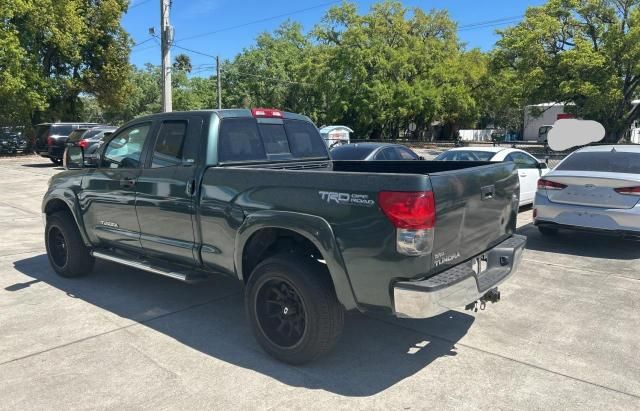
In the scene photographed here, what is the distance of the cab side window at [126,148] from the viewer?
5.27m

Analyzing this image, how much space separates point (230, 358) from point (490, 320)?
97.4 inches

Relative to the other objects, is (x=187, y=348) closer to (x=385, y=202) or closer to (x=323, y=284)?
(x=323, y=284)

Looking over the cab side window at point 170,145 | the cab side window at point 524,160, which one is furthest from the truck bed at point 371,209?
the cab side window at point 524,160

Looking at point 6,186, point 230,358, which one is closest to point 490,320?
point 230,358

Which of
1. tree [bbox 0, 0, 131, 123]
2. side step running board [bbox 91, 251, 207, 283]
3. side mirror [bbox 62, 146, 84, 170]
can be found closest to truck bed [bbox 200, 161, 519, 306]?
side step running board [bbox 91, 251, 207, 283]

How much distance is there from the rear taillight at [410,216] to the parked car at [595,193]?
16.2ft

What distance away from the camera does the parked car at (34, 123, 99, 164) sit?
22.3 meters

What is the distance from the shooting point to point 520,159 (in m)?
11.1

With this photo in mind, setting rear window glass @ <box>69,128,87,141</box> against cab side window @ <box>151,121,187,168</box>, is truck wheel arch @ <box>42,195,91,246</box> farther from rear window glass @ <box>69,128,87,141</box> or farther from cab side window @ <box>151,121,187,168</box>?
rear window glass @ <box>69,128,87,141</box>

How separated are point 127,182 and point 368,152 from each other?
23.8ft

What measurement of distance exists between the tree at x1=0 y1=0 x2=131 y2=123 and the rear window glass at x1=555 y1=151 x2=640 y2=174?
2657cm

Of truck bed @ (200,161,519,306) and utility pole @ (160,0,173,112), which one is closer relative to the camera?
truck bed @ (200,161,519,306)

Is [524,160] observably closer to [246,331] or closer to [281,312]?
[246,331]

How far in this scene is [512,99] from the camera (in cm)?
3791
